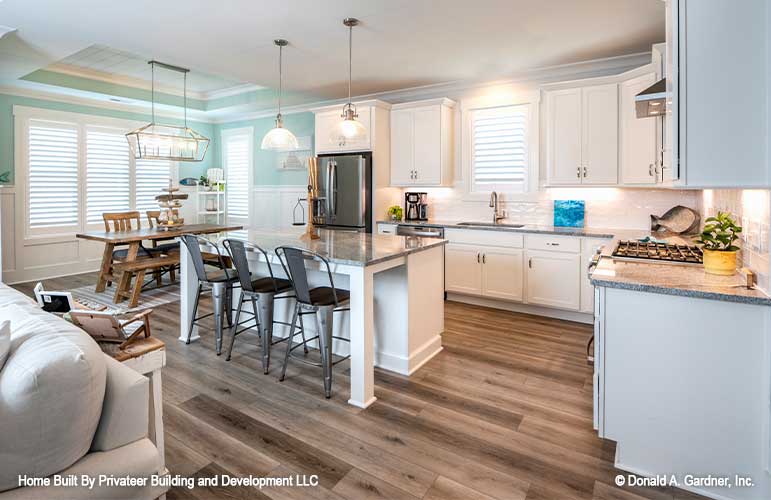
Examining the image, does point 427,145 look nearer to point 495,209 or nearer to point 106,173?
point 495,209

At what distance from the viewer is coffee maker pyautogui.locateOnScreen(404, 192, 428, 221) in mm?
5883

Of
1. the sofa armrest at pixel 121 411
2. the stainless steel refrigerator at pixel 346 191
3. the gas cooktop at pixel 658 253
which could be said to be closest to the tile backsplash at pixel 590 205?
the stainless steel refrigerator at pixel 346 191

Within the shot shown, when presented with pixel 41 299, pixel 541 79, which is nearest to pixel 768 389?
pixel 41 299

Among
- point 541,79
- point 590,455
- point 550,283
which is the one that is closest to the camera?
point 590,455

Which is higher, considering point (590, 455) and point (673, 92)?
point (673, 92)

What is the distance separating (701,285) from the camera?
6.48ft

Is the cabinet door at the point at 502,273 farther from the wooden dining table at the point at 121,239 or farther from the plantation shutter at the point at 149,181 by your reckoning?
the plantation shutter at the point at 149,181

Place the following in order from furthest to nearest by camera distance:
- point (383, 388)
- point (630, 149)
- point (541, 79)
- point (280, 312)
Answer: point (541, 79) < point (630, 149) < point (280, 312) < point (383, 388)

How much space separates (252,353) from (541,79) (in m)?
4.23

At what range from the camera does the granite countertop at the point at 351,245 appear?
112 inches

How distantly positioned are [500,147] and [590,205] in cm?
122

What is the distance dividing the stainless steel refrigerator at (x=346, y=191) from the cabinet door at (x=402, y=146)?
383 mm

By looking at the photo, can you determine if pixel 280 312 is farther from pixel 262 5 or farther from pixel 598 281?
pixel 598 281

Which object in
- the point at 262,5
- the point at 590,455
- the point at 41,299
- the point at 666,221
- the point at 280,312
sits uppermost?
the point at 262,5
